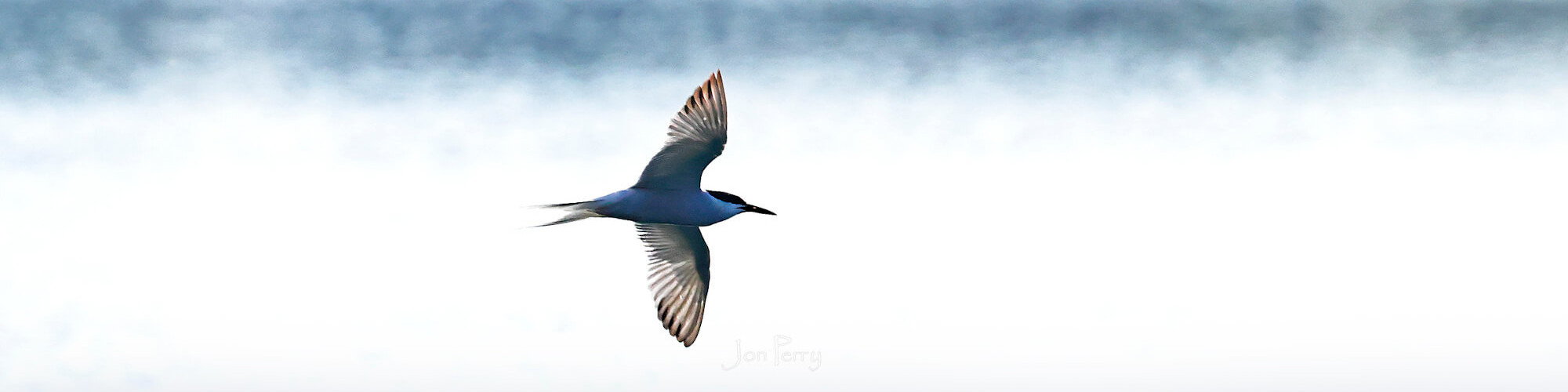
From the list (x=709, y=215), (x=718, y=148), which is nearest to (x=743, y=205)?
(x=709, y=215)

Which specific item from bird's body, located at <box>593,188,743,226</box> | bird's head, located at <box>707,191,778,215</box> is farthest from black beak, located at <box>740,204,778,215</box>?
bird's body, located at <box>593,188,743,226</box>

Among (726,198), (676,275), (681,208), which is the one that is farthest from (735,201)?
(676,275)

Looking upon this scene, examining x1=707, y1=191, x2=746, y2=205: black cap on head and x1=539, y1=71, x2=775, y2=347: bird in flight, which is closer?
x1=539, y1=71, x2=775, y2=347: bird in flight

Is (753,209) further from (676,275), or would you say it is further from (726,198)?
(676,275)

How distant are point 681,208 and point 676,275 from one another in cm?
83

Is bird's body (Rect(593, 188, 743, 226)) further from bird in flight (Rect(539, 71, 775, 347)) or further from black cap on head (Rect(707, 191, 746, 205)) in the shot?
black cap on head (Rect(707, 191, 746, 205))

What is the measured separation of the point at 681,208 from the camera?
6.83 metres

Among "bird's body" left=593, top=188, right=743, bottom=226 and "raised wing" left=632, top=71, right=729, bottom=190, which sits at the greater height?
"raised wing" left=632, top=71, right=729, bottom=190

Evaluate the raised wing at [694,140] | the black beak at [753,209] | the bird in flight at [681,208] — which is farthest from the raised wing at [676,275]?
the raised wing at [694,140]

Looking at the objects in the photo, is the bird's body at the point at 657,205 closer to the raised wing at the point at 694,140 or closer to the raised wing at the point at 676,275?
the raised wing at the point at 694,140

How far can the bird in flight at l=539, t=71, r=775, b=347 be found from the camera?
6367 mm

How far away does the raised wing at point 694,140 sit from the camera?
630 cm

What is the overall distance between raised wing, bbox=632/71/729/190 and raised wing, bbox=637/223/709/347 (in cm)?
83

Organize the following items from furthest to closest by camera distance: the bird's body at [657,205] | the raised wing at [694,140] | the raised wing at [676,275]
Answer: the raised wing at [676,275] → the bird's body at [657,205] → the raised wing at [694,140]
